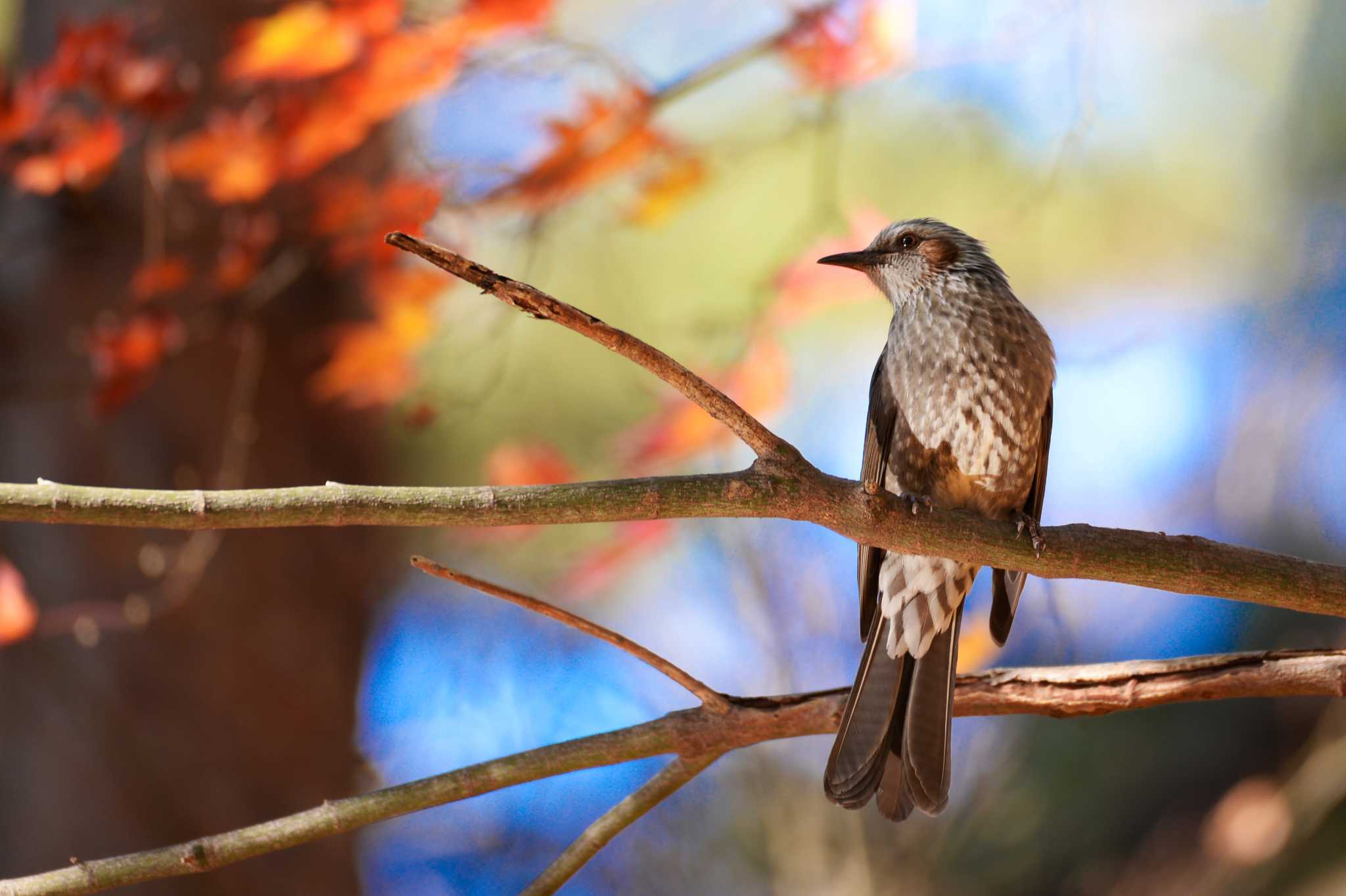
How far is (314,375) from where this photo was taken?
333 cm

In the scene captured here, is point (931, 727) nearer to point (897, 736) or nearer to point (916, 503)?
point (897, 736)

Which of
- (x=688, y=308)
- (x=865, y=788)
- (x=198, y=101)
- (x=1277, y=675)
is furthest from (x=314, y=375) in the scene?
(x=1277, y=675)

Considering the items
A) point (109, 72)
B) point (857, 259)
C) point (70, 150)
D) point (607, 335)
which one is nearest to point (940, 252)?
point (857, 259)

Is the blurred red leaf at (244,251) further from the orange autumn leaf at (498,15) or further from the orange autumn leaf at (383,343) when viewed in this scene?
the orange autumn leaf at (498,15)

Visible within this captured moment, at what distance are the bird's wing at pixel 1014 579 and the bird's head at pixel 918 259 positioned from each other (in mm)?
356

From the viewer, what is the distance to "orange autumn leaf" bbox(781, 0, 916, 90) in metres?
3.04

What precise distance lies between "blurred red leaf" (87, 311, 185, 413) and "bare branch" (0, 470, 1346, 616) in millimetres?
1504

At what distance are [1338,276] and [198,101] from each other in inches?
147

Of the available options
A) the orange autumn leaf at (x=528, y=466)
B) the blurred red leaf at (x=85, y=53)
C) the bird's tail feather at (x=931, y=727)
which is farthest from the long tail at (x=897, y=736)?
the blurred red leaf at (x=85, y=53)

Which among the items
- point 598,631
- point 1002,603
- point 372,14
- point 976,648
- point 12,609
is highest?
point 372,14

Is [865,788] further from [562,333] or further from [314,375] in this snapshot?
[562,333]

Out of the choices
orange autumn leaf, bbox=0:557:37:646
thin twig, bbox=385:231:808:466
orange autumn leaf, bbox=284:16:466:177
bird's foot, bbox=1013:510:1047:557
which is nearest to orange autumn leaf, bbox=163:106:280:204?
orange autumn leaf, bbox=284:16:466:177

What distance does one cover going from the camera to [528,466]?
3.59m

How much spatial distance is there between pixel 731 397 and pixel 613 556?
1.05m
